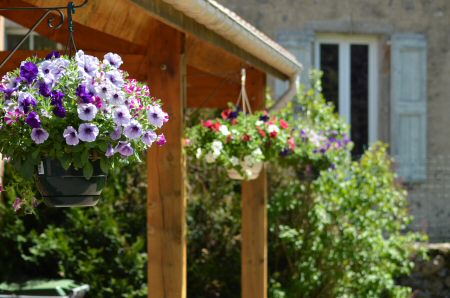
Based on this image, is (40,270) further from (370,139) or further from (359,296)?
(370,139)

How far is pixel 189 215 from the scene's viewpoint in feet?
25.9

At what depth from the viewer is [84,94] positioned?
110 inches

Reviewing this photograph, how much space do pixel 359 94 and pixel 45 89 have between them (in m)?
8.23

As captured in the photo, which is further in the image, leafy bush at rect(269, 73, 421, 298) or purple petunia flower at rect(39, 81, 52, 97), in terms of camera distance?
leafy bush at rect(269, 73, 421, 298)

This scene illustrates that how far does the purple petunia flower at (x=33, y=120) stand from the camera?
8.96ft

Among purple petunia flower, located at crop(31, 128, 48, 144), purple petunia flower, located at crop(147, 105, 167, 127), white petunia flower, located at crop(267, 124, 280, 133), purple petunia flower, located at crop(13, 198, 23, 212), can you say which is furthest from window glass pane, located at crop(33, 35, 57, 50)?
purple petunia flower, located at crop(31, 128, 48, 144)

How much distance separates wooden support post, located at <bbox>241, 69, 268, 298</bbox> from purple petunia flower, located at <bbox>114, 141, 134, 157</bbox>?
3711 mm

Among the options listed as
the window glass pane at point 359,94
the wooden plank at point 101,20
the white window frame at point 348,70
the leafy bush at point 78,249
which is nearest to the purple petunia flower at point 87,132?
the wooden plank at point 101,20

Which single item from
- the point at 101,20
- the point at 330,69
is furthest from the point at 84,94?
the point at 330,69

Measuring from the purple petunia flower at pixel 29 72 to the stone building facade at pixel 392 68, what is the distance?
7567mm

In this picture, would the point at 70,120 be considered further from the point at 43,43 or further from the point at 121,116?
the point at 43,43

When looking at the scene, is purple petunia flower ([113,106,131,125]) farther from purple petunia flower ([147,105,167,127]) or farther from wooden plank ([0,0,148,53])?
wooden plank ([0,0,148,53])

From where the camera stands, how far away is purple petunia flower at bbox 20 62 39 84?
282cm

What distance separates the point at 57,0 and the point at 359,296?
497cm
